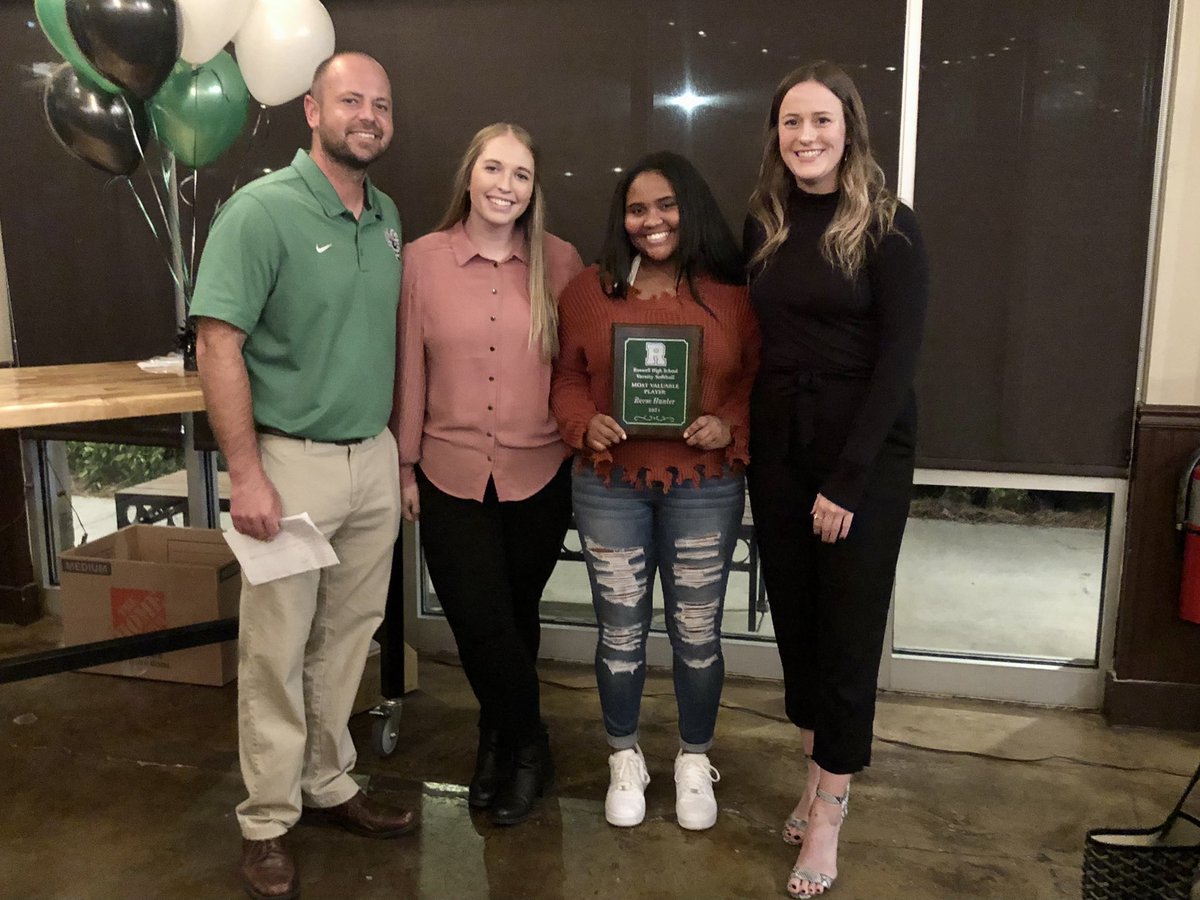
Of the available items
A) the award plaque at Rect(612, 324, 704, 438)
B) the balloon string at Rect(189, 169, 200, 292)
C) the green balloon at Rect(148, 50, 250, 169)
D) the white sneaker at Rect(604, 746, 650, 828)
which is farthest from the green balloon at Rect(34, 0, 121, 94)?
the white sneaker at Rect(604, 746, 650, 828)

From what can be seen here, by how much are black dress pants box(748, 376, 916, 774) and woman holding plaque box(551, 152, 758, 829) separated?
0.36 feet

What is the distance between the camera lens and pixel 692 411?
1.94 metres

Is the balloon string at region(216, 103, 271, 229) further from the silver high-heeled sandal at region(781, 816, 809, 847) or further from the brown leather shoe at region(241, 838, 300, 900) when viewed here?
the silver high-heeled sandal at region(781, 816, 809, 847)

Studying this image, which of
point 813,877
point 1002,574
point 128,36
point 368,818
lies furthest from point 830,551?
point 1002,574

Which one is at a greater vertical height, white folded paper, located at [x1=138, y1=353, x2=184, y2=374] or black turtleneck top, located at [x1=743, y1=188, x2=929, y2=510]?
black turtleneck top, located at [x1=743, y1=188, x2=929, y2=510]

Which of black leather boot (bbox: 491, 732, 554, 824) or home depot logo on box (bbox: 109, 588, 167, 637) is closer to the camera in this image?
black leather boot (bbox: 491, 732, 554, 824)

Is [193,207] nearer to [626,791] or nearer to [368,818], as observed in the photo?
[368,818]

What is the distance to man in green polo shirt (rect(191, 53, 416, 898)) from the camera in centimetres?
175

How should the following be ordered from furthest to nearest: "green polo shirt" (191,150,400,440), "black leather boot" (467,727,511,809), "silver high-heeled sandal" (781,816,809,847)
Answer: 1. "black leather boot" (467,727,511,809)
2. "silver high-heeled sandal" (781,816,809,847)
3. "green polo shirt" (191,150,400,440)

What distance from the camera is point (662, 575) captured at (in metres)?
2.11

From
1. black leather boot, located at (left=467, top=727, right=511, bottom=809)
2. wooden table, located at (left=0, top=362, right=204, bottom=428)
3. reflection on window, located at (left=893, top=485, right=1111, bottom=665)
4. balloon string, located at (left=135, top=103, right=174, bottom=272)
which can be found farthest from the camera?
reflection on window, located at (left=893, top=485, right=1111, bottom=665)

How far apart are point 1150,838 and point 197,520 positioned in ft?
9.35

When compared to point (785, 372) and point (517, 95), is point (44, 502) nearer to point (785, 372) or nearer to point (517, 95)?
point (517, 95)

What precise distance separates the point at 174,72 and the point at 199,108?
0.10 m
